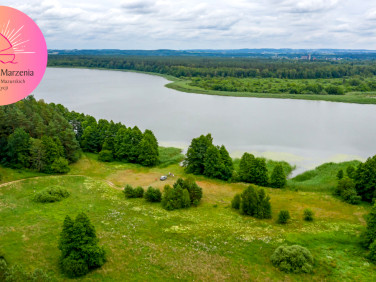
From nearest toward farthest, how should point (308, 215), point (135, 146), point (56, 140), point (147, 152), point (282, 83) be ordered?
point (308, 215)
point (56, 140)
point (147, 152)
point (135, 146)
point (282, 83)

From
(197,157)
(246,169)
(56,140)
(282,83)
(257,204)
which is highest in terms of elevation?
(282,83)

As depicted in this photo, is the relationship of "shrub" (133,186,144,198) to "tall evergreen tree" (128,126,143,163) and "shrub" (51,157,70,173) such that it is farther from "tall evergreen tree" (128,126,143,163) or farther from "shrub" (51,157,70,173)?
"tall evergreen tree" (128,126,143,163)

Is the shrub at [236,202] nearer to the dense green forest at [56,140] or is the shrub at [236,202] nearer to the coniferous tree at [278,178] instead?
the coniferous tree at [278,178]

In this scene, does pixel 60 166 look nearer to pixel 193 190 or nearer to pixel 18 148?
pixel 18 148

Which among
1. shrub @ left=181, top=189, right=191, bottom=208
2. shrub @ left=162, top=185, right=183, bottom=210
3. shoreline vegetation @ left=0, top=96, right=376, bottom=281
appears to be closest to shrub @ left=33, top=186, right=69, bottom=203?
shoreline vegetation @ left=0, top=96, right=376, bottom=281

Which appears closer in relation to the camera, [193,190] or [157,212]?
[157,212]

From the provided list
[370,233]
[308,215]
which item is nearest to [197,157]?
[308,215]

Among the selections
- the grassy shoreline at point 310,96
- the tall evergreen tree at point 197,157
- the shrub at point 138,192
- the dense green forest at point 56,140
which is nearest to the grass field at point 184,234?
the shrub at point 138,192
